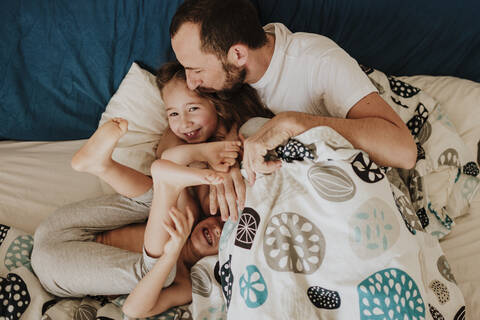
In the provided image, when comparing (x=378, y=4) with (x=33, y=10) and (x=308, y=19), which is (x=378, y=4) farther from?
(x=33, y=10)

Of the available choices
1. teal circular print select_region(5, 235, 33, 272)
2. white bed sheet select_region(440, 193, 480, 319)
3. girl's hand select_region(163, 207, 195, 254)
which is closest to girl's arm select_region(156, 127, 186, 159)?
girl's hand select_region(163, 207, 195, 254)

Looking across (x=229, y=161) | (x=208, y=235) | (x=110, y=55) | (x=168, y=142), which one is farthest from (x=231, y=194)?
(x=110, y=55)

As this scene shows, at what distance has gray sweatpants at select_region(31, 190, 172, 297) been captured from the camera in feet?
3.50

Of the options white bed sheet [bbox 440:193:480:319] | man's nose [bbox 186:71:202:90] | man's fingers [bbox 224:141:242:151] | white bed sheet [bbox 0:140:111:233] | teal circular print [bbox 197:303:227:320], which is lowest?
white bed sheet [bbox 0:140:111:233]

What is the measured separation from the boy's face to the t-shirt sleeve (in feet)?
1.76

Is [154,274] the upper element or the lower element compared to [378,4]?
lower

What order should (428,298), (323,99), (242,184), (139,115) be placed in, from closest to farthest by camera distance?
(428,298) → (242,184) → (323,99) → (139,115)

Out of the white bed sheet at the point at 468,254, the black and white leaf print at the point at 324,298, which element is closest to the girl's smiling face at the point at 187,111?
the black and white leaf print at the point at 324,298

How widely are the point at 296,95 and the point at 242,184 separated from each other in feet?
1.38

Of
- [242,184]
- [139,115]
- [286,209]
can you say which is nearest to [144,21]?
[139,115]

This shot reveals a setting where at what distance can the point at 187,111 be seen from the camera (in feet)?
4.20

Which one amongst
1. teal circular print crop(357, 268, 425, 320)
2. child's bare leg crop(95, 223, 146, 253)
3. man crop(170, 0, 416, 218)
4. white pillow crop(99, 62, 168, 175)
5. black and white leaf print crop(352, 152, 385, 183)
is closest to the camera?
teal circular print crop(357, 268, 425, 320)

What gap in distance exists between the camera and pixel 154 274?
38.9 inches

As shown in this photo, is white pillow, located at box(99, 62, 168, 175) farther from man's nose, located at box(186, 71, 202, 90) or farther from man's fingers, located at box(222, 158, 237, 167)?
man's fingers, located at box(222, 158, 237, 167)
